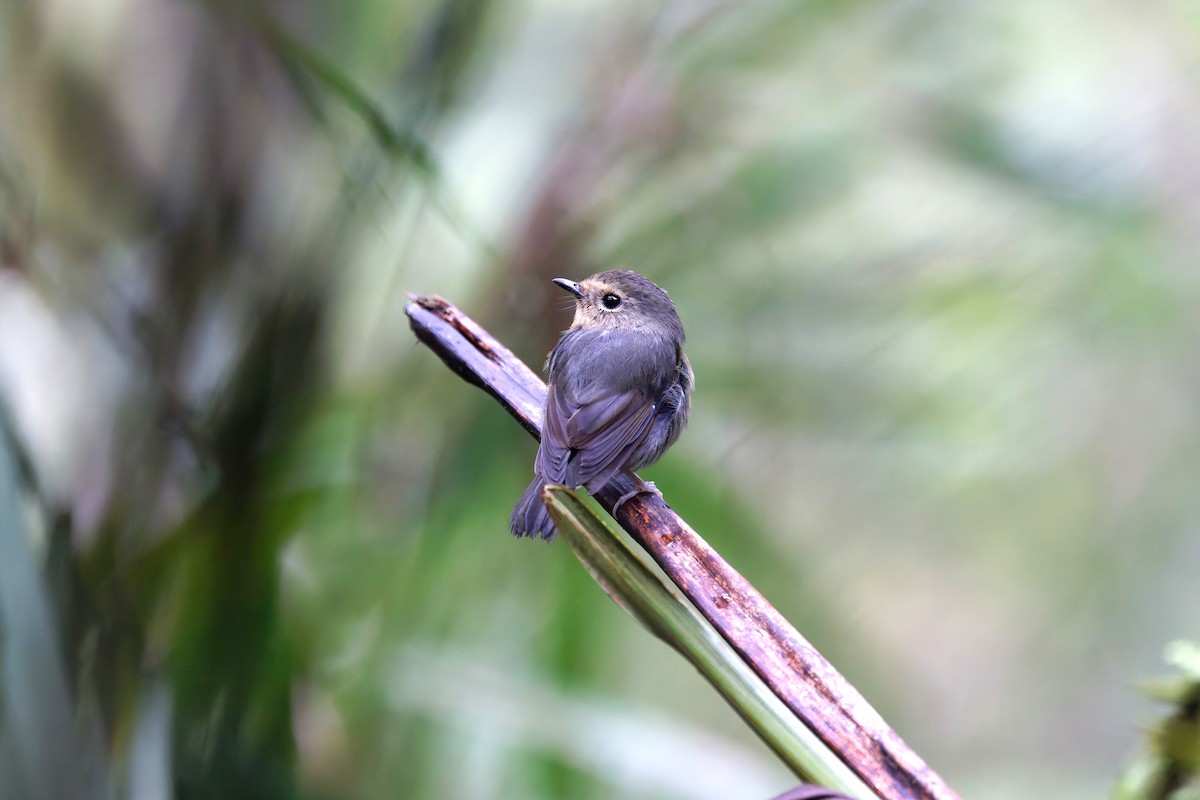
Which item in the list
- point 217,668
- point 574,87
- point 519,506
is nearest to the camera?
point 217,668

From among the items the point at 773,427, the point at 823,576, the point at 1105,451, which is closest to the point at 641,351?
the point at 773,427

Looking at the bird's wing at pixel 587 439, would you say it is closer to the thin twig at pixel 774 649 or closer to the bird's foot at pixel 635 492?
the bird's foot at pixel 635 492

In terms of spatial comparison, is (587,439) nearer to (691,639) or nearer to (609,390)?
(609,390)

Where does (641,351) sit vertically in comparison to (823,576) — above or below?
above

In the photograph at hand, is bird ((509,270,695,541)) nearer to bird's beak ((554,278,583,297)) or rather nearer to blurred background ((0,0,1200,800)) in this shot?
bird's beak ((554,278,583,297))

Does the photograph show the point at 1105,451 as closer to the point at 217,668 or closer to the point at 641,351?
the point at 641,351

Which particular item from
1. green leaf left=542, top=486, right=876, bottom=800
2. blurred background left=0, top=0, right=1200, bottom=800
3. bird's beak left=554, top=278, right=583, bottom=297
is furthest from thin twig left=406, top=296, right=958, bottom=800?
bird's beak left=554, top=278, right=583, bottom=297
